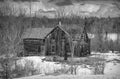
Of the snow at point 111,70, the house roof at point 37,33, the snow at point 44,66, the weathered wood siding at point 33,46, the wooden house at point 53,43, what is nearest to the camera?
the snow at point 111,70

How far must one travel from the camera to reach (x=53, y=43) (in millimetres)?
33875

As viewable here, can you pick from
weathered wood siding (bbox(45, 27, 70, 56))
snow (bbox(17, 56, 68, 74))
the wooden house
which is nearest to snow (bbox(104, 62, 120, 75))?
snow (bbox(17, 56, 68, 74))

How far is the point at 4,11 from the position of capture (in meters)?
19.8

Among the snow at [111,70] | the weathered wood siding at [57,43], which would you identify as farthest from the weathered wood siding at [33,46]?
the snow at [111,70]

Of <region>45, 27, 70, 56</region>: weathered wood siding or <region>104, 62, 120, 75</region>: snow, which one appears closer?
<region>104, 62, 120, 75</region>: snow

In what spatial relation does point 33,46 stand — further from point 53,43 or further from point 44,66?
point 44,66

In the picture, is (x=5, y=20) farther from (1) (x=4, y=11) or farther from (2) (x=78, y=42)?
(2) (x=78, y=42)

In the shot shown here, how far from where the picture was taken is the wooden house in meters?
33.0

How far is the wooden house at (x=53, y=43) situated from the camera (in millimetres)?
32969

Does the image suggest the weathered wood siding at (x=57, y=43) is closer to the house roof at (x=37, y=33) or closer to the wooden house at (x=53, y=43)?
the wooden house at (x=53, y=43)

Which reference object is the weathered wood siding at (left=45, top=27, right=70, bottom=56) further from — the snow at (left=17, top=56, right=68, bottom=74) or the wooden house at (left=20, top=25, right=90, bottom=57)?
the snow at (left=17, top=56, right=68, bottom=74)

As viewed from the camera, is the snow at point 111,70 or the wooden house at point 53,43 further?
the wooden house at point 53,43

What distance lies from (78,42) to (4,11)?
51.0ft

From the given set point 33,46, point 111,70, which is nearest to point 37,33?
point 33,46
